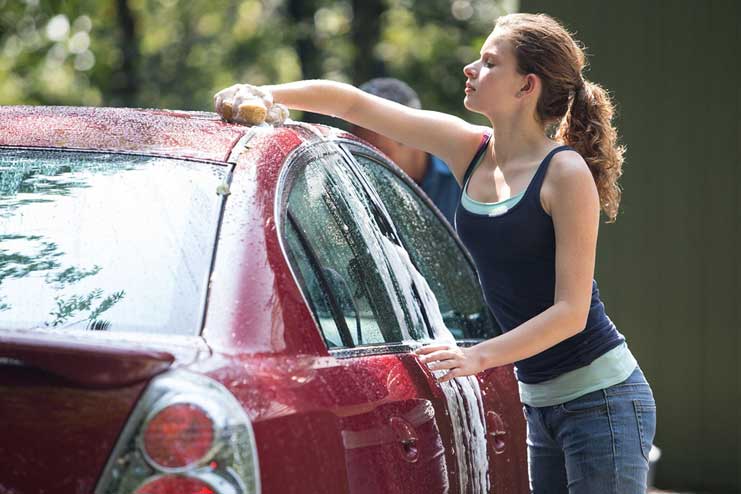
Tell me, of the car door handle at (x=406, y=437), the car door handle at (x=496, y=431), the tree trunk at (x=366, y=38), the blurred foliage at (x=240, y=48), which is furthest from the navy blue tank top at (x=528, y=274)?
the tree trunk at (x=366, y=38)

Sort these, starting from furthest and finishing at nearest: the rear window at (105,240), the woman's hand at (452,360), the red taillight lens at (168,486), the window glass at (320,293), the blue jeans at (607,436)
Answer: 1. the blue jeans at (607,436)
2. the woman's hand at (452,360)
3. the window glass at (320,293)
4. the rear window at (105,240)
5. the red taillight lens at (168,486)

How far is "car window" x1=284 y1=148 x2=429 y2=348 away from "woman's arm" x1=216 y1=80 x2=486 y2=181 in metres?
0.37

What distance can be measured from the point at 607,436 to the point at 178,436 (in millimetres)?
1488

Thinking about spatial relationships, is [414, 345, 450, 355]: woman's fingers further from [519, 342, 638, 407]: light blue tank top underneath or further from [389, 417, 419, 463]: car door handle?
[519, 342, 638, 407]: light blue tank top underneath

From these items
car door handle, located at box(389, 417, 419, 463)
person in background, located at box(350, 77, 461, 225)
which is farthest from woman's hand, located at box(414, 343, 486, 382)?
person in background, located at box(350, 77, 461, 225)

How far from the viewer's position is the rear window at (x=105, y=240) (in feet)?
7.96

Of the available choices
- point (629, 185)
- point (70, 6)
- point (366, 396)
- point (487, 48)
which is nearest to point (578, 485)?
point (366, 396)

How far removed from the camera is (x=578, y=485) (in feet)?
10.8

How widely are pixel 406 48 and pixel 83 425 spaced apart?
19476 mm

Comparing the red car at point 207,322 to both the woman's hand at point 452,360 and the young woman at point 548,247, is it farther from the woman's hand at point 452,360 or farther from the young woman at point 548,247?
the young woman at point 548,247

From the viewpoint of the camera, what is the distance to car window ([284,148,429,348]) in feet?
9.22

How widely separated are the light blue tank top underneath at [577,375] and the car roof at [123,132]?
28.2 inches

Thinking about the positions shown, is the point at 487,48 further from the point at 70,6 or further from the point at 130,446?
the point at 70,6

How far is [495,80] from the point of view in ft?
11.5
